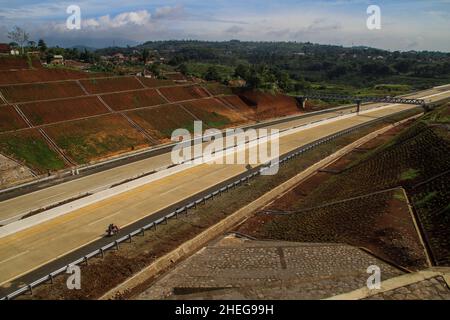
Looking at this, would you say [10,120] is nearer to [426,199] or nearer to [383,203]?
[383,203]

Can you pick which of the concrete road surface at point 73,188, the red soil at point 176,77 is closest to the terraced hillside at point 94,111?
the concrete road surface at point 73,188

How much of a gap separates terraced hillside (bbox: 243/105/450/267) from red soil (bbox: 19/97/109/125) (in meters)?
35.4

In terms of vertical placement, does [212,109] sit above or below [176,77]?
below

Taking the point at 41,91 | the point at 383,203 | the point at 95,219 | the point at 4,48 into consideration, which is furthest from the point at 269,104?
the point at 95,219

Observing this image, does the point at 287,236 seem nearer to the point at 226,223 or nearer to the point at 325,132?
the point at 226,223

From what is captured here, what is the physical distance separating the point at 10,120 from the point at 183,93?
34.7 metres

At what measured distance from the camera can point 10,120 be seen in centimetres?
5003

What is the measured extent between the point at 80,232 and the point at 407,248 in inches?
831

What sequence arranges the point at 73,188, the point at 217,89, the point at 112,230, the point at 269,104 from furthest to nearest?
1. the point at 269,104
2. the point at 217,89
3. the point at 73,188
4. the point at 112,230

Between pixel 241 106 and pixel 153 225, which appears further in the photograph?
pixel 241 106

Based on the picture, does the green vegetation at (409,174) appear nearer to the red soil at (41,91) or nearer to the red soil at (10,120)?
the red soil at (10,120)

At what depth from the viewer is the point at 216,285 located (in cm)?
2095

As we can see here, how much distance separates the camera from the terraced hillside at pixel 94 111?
1909 inches

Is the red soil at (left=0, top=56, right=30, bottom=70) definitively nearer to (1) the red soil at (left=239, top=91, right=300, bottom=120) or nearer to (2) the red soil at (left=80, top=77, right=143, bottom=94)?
(2) the red soil at (left=80, top=77, right=143, bottom=94)
